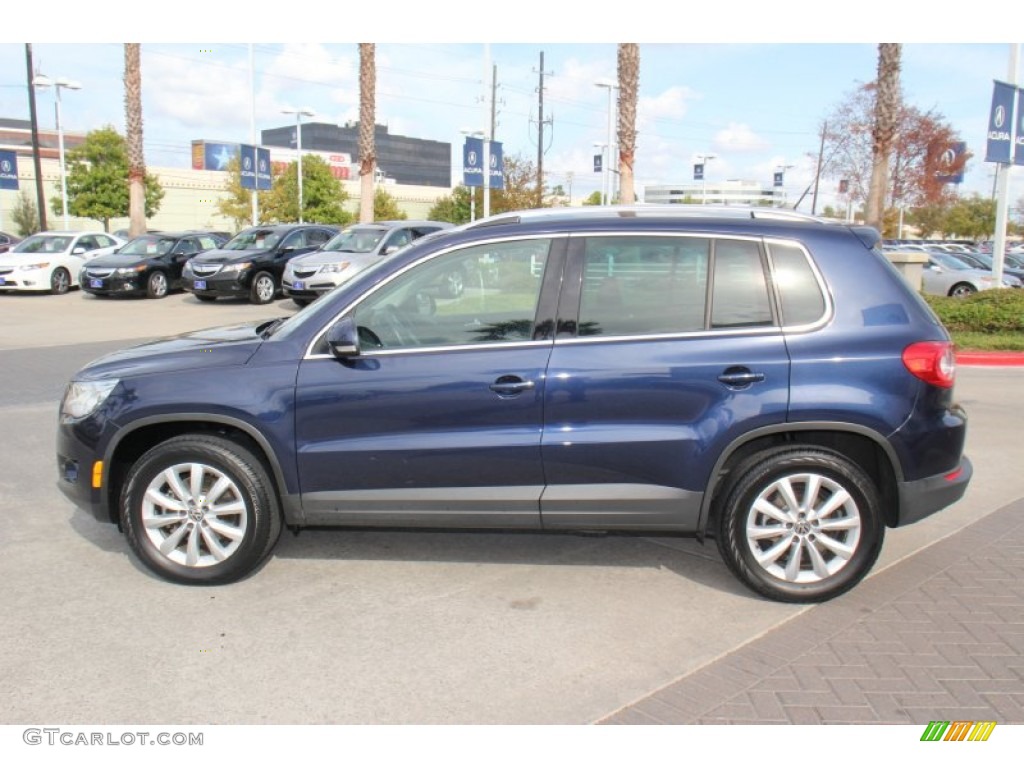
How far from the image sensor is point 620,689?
3.44 metres

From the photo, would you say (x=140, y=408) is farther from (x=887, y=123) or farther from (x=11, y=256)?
(x=11, y=256)

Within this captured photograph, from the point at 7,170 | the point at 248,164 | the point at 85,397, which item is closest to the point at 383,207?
the point at 248,164

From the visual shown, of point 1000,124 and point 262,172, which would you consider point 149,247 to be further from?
point 1000,124

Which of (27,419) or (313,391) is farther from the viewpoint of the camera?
(27,419)

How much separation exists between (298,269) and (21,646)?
14482 millimetres

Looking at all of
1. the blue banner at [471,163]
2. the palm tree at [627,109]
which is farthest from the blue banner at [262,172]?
the palm tree at [627,109]

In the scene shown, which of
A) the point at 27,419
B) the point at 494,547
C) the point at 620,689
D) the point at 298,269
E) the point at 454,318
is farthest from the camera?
the point at 298,269

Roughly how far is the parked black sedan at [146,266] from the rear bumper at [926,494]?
66.2 ft

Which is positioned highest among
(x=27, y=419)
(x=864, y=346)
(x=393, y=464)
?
(x=864, y=346)

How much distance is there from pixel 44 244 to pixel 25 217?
29417 millimetres

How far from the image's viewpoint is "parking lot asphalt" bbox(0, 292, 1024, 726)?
3271 millimetres

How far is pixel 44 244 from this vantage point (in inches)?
921

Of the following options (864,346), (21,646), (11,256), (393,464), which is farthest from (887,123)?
(11,256)

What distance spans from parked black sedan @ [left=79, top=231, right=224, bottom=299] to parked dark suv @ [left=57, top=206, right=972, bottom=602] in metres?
18.1
